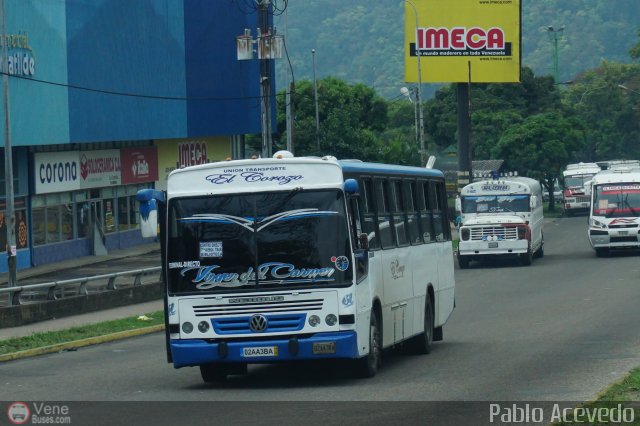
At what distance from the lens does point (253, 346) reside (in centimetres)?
1578

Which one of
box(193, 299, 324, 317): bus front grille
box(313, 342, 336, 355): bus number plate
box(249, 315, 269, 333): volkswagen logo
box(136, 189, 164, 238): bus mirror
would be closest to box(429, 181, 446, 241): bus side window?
box(193, 299, 324, 317): bus front grille

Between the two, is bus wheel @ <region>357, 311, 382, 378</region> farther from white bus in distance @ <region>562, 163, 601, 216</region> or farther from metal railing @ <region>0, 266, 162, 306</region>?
white bus in distance @ <region>562, 163, 601, 216</region>

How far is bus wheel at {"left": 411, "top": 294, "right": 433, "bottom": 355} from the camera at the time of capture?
20281mm

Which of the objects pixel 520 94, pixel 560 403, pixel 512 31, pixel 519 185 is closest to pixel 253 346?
pixel 560 403

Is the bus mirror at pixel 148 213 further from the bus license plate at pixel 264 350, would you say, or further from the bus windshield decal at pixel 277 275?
the bus license plate at pixel 264 350

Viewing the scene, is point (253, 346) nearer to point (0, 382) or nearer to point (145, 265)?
point (0, 382)

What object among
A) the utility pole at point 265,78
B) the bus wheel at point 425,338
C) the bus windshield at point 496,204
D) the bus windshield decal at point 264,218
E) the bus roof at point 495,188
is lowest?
the bus wheel at point 425,338

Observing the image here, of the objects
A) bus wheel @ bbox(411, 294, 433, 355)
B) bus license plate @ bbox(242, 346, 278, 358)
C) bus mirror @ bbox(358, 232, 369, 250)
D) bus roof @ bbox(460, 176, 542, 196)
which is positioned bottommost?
bus wheel @ bbox(411, 294, 433, 355)

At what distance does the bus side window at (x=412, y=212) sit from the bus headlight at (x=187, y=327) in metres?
4.85

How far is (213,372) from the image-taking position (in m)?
17.0

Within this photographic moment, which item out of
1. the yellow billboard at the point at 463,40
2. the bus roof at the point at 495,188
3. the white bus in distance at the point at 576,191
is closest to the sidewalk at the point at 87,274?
the bus roof at the point at 495,188

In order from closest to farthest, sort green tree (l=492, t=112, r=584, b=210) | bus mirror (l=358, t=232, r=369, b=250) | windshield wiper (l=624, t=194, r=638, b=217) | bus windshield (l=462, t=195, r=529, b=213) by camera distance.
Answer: bus mirror (l=358, t=232, r=369, b=250)
bus windshield (l=462, t=195, r=529, b=213)
windshield wiper (l=624, t=194, r=638, b=217)
green tree (l=492, t=112, r=584, b=210)

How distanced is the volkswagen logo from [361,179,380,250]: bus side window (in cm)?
194

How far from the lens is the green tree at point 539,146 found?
83.9 m
